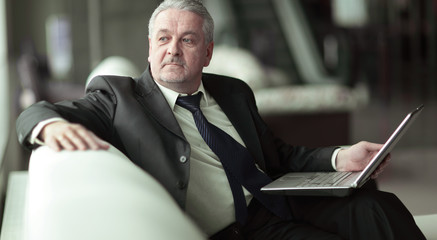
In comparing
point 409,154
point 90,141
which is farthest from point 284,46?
point 90,141

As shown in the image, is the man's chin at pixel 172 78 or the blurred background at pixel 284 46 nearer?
the man's chin at pixel 172 78

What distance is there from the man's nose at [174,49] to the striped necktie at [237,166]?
0.50 feet

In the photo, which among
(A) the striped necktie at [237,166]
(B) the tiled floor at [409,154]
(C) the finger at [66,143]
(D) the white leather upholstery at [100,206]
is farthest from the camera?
(B) the tiled floor at [409,154]

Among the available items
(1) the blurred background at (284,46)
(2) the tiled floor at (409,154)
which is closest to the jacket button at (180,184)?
(2) the tiled floor at (409,154)

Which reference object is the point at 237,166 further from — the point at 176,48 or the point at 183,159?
the point at 176,48

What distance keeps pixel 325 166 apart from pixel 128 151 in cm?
74

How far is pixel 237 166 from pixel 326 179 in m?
0.29

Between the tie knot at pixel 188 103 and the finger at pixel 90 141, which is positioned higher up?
the finger at pixel 90 141

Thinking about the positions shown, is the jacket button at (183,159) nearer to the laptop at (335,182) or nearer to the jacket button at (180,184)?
the jacket button at (180,184)

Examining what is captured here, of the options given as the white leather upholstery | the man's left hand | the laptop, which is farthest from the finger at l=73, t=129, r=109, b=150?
the man's left hand

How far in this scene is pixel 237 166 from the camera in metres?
1.96

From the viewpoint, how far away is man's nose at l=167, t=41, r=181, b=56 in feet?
6.41

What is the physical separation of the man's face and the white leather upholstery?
0.79m

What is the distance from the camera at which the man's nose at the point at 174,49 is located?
6.41 feet
